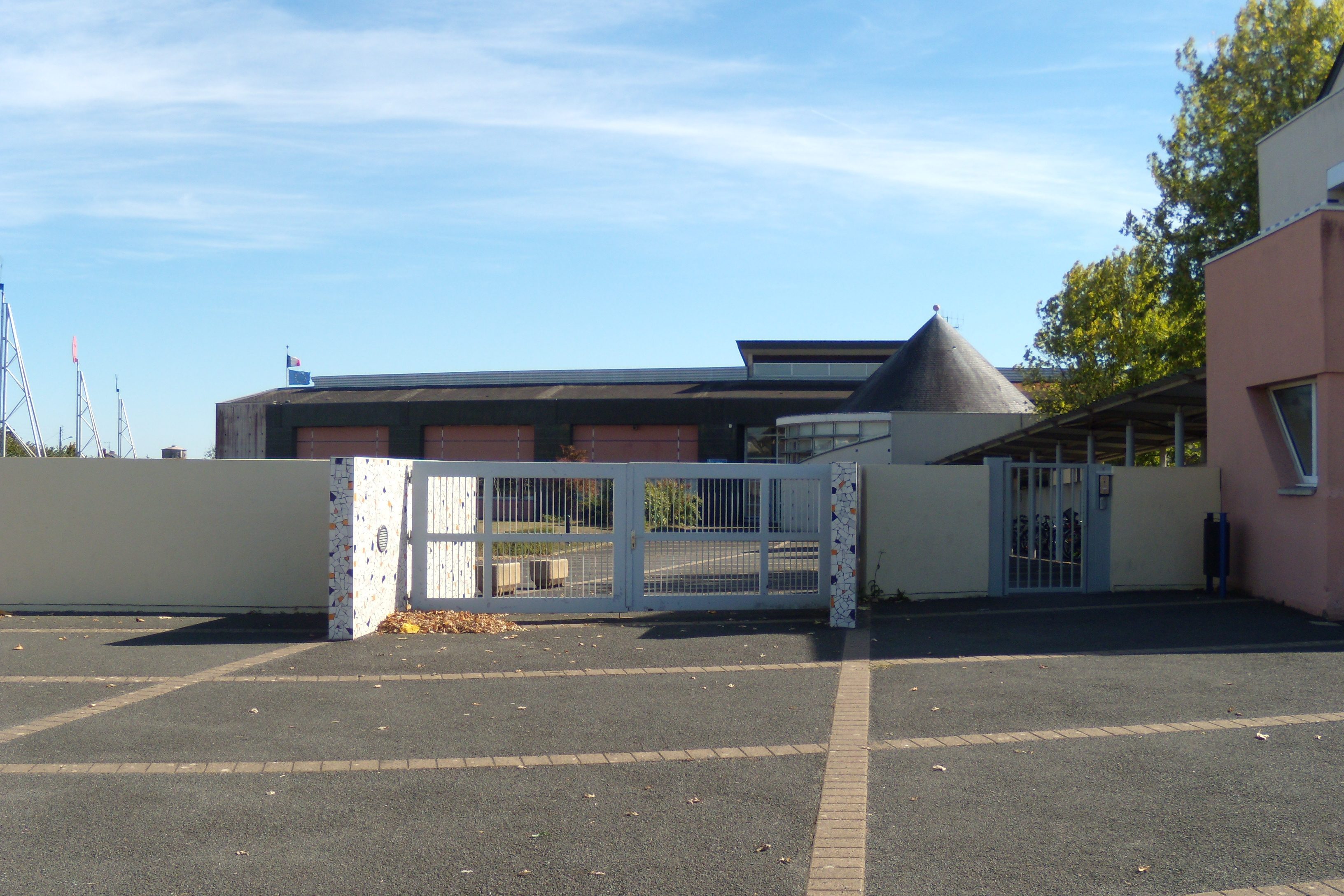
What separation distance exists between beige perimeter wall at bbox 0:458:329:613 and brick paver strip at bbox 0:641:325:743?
309 centimetres

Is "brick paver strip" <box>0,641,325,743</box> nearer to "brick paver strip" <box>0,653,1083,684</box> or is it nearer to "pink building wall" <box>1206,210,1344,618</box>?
"brick paver strip" <box>0,653,1083,684</box>

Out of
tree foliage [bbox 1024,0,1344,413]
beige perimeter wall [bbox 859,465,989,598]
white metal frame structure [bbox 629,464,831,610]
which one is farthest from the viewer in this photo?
tree foliage [bbox 1024,0,1344,413]

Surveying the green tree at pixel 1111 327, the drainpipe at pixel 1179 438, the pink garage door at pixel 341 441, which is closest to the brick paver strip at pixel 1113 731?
the drainpipe at pixel 1179 438

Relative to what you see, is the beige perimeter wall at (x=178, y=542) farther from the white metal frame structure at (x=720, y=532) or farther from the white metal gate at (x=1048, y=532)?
the white metal gate at (x=1048, y=532)

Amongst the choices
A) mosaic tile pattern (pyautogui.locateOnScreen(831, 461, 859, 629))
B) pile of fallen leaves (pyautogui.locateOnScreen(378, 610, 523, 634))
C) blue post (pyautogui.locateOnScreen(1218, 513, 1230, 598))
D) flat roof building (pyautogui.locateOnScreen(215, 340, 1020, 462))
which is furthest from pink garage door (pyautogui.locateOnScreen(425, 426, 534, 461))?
mosaic tile pattern (pyautogui.locateOnScreen(831, 461, 859, 629))

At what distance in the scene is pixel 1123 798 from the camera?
5840mm

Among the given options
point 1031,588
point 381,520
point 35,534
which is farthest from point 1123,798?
point 35,534

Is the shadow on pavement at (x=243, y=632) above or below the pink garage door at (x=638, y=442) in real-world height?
below

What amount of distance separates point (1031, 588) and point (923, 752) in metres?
9.53

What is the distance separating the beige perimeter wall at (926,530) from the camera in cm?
1517

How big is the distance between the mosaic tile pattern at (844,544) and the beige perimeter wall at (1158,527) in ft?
16.3

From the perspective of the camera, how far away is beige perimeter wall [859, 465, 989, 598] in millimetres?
15172

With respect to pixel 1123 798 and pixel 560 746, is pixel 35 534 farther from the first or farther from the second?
pixel 1123 798

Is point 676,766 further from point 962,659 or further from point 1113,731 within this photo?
point 962,659
